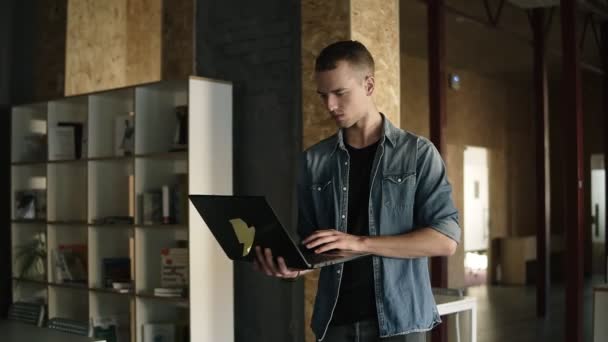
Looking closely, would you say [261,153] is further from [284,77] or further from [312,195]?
[312,195]

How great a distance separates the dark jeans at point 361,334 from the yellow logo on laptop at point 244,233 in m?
0.33

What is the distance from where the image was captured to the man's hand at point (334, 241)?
6.71ft

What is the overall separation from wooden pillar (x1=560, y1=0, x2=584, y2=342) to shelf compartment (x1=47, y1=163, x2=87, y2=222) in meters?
4.43

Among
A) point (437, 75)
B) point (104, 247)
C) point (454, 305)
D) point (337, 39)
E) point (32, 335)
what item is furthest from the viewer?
point (437, 75)

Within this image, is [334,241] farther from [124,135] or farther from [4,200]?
[4,200]

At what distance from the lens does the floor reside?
8.02 m

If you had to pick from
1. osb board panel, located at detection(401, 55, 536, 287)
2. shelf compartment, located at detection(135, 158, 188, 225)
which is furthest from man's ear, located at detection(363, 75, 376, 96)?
osb board panel, located at detection(401, 55, 536, 287)

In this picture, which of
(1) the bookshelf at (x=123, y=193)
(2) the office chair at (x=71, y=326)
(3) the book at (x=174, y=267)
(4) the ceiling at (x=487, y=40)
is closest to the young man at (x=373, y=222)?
(2) the office chair at (x=71, y=326)

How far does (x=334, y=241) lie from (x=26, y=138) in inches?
215

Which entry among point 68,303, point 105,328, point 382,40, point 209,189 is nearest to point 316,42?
point 382,40

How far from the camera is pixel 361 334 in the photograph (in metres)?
2.11

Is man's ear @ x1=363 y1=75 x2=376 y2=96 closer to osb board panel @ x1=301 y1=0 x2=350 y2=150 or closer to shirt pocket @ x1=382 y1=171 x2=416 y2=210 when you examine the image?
shirt pocket @ x1=382 y1=171 x2=416 y2=210

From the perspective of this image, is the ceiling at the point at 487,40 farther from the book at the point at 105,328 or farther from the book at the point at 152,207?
the book at the point at 105,328

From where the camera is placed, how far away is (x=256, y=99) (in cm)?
541
